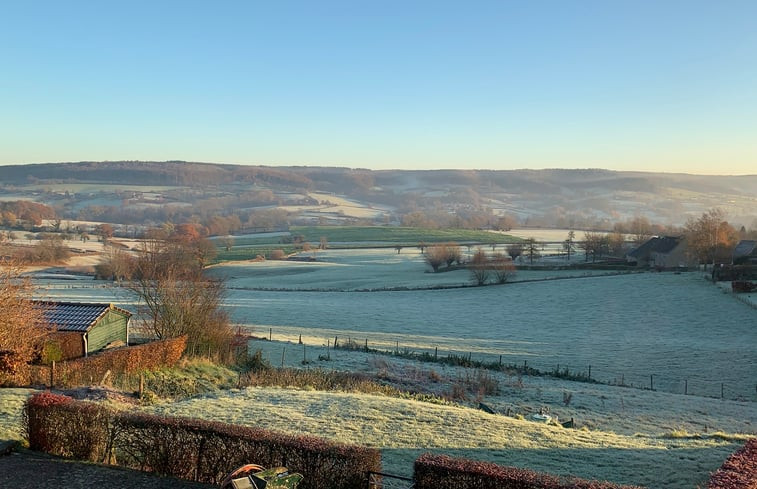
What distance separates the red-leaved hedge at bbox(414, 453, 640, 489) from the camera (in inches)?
342

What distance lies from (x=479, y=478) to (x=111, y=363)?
18.6 m

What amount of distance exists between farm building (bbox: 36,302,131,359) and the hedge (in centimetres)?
1405

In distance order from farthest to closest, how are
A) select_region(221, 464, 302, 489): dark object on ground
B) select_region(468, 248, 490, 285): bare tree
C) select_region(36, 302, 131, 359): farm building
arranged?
select_region(468, 248, 490, 285): bare tree < select_region(36, 302, 131, 359): farm building < select_region(221, 464, 302, 489): dark object on ground

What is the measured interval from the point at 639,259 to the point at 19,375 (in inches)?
3423

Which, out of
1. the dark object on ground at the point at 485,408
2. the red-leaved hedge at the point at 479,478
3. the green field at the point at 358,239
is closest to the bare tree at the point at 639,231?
the green field at the point at 358,239

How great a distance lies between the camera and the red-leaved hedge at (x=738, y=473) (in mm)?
9407

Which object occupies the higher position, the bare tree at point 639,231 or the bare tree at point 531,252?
the bare tree at point 639,231

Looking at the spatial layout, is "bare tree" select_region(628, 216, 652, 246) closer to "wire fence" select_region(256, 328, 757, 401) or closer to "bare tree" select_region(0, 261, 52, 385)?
"wire fence" select_region(256, 328, 757, 401)

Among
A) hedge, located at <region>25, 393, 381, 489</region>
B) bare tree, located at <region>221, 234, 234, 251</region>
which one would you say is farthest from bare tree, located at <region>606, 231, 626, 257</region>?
hedge, located at <region>25, 393, 381, 489</region>

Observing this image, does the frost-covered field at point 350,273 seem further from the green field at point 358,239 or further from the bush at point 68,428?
the bush at point 68,428

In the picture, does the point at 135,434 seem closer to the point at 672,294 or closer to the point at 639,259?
the point at 672,294

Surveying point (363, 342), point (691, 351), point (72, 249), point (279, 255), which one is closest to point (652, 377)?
point (691, 351)

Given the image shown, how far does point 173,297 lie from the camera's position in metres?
30.7

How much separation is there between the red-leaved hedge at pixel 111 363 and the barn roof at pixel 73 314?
3.28 m
